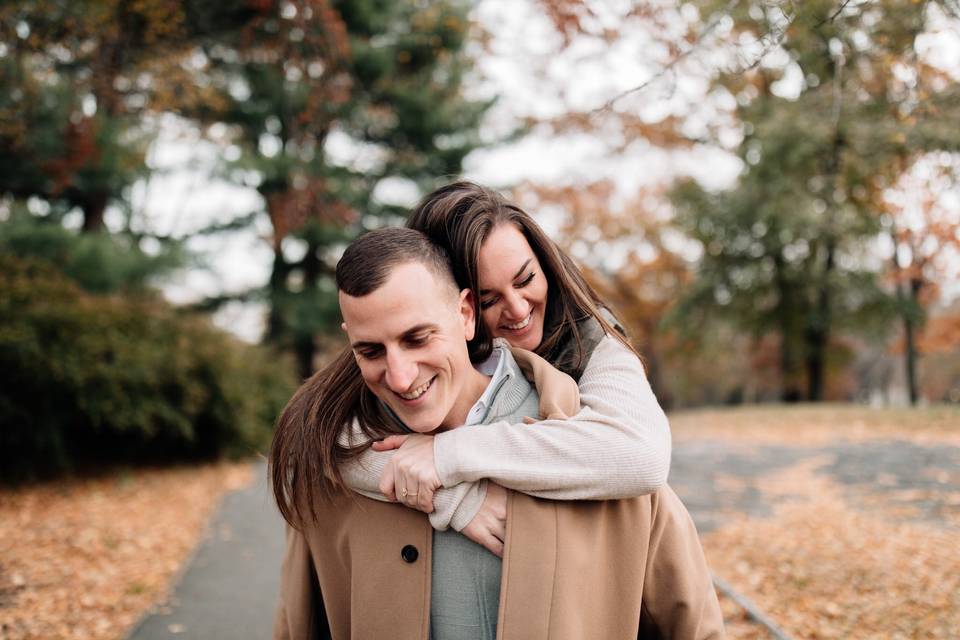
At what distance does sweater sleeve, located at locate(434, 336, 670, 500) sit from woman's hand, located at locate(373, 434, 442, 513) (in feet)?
0.11

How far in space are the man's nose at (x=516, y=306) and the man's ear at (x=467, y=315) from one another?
0.82ft

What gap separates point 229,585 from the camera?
19.8 feet

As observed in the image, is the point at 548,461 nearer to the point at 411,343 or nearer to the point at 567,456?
the point at 567,456

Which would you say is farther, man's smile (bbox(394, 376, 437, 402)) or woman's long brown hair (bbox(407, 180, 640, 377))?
woman's long brown hair (bbox(407, 180, 640, 377))

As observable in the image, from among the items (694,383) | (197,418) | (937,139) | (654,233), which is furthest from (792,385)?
(197,418)

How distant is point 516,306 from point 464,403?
0.49 meters

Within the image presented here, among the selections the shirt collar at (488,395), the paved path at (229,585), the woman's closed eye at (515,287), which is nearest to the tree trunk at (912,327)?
the paved path at (229,585)

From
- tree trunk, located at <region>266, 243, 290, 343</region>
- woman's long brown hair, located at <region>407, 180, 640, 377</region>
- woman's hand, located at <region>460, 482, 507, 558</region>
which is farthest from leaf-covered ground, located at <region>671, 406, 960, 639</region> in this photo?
tree trunk, located at <region>266, 243, 290, 343</region>

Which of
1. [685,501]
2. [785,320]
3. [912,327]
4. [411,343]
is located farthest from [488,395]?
[912,327]

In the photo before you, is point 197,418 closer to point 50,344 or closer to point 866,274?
point 50,344

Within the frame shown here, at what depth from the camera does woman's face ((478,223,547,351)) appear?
2.74 m

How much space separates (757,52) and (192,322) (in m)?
9.15

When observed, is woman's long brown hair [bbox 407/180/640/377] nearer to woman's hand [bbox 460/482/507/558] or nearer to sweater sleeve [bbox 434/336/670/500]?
sweater sleeve [bbox 434/336/670/500]

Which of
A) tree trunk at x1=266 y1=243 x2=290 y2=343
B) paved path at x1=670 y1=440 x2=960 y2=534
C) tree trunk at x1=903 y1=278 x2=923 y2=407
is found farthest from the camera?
tree trunk at x1=903 y1=278 x2=923 y2=407
